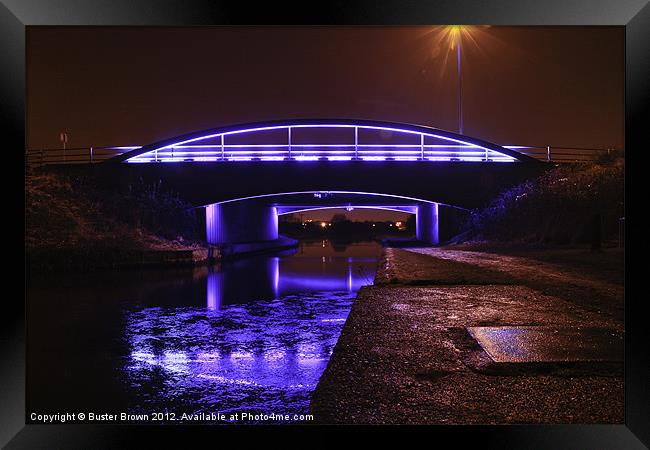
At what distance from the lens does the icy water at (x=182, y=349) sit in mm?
3979

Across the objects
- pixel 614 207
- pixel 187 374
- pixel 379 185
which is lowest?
pixel 187 374

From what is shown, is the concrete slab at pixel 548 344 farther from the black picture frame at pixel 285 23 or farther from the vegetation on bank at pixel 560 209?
the vegetation on bank at pixel 560 209

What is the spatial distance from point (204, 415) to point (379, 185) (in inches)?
875

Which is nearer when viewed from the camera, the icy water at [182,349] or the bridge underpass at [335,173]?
the icy water at [182,349]

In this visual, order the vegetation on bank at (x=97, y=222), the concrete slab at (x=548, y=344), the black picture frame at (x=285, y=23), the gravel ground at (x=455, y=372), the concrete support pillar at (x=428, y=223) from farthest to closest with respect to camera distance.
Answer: the concrete support pillar at (x=428, y=223), the vegetation on bank at (x=97, y=222), the concrete slab at (x=548, y=344), the black picture frame at (x=285, y=23), the gravel ground at (x=455, y=372)

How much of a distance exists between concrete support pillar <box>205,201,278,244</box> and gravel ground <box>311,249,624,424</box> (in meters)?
22.4

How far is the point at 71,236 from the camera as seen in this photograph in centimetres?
1823

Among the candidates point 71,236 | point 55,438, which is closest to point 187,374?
point 55,438

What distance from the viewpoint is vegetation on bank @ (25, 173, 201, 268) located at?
1717cm

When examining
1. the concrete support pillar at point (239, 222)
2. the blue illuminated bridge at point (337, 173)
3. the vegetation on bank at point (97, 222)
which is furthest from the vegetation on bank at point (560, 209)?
the vegetation on bank at point (97, 222)

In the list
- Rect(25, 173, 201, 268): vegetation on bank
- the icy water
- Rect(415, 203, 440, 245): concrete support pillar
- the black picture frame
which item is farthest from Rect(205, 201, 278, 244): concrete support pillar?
the black picture frame

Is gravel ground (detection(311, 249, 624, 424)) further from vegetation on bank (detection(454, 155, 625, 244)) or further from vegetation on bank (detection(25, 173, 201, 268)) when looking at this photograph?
vegetation on bank (detection(25, 173, 201, 268))

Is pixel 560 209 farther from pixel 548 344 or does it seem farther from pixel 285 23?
pixel 285 23
